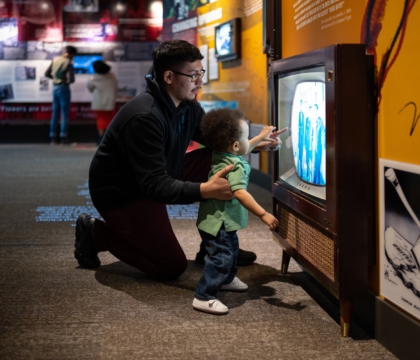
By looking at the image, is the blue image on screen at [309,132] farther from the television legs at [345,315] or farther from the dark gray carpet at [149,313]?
the dark gray carpet at [149,313]

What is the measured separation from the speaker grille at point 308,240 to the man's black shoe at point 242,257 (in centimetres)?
35

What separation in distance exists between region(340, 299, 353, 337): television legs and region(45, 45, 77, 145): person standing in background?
8668mm

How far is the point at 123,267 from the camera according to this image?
9.71ft

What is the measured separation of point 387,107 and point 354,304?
2.45 ft

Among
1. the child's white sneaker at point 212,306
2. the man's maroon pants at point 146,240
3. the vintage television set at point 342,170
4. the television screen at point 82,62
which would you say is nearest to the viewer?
the vintage television set at point 342,170

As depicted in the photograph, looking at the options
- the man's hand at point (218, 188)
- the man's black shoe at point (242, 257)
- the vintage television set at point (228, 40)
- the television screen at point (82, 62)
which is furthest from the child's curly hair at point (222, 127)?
the television screen at point (82, 62)

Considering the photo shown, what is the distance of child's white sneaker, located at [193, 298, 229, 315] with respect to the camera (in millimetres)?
2246

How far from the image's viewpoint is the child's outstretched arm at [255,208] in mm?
2115

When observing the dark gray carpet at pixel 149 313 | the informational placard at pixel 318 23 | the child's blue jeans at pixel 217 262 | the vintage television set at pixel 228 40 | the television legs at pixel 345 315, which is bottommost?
the dark gray carpet at pixel 149 313

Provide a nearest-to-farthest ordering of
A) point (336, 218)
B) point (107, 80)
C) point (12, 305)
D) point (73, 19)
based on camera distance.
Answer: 1. point (336, 218)
2. point (12, 305)
3. point (107, 80)
4. point (73, 19)

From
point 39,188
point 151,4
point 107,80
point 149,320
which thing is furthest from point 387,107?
point 151,4

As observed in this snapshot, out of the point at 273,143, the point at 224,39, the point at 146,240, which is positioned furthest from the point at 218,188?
the point at 224,39

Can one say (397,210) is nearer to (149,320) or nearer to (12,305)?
(149,320)

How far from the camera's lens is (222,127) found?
89.4 inches
